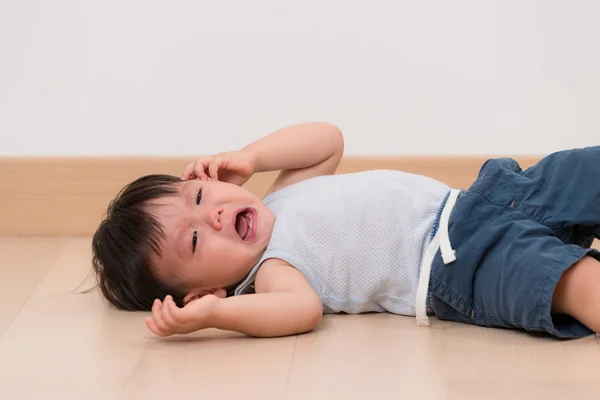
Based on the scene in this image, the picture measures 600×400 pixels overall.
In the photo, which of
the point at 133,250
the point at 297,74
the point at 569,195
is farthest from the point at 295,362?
the point at 297,74

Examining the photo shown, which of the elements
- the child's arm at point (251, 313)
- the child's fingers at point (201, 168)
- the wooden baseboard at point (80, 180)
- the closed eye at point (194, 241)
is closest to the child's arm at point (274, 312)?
the child's arm at point (251, 313)

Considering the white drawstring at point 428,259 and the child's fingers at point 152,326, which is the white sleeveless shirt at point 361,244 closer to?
the white drawstring at point 428,259

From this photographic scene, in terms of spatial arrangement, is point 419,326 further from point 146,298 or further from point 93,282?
point 93,282

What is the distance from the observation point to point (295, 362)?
1.17 meters

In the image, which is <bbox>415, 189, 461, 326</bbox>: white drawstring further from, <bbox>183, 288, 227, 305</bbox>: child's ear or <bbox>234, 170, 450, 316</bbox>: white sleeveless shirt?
<bbox>183, 288, 227, 305</bbox>: child's ear

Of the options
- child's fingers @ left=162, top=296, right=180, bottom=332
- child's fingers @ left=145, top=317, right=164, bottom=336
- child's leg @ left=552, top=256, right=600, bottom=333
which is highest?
child's leg @ left=552, top=256, right=600, bottom=333

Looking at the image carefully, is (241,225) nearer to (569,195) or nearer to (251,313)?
(251,313)

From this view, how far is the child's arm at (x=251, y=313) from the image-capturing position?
3.96 feet

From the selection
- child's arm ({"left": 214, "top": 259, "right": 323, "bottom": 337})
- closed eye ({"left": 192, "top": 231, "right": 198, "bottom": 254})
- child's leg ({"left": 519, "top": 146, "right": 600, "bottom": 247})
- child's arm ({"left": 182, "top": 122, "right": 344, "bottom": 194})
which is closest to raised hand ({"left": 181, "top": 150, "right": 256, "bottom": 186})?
child's arm ({"left": 182, "top": 122, "right": 344, "bottom": 194})

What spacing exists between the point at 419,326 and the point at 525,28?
0.61 metres

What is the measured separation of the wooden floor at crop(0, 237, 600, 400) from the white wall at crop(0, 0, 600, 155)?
0.43 meters

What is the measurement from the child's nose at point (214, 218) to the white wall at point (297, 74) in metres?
0.38

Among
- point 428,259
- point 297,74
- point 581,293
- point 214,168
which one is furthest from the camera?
point 297,74

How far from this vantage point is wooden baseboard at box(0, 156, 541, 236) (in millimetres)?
1643
